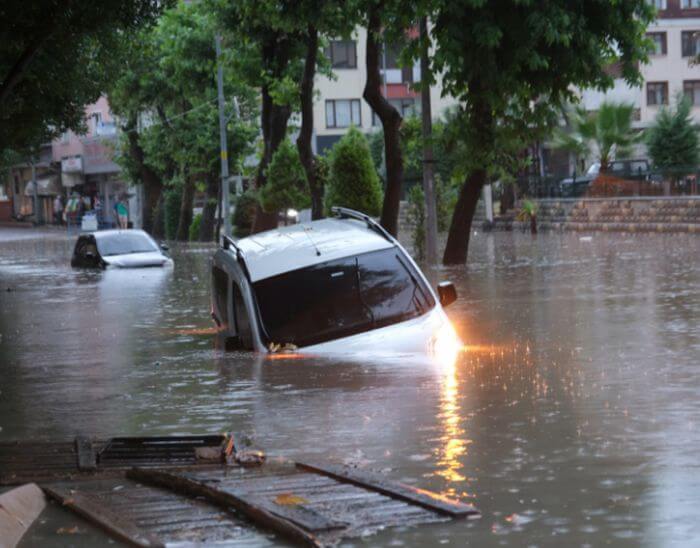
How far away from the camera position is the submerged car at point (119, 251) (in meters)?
37.6

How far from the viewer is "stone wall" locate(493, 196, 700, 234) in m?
44.8

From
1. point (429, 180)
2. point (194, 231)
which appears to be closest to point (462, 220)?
point (429, 180)

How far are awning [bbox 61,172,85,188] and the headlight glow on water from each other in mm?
85732

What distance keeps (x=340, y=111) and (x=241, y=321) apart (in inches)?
2565

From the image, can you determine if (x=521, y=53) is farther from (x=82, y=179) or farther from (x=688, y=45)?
(x=82, y=179)

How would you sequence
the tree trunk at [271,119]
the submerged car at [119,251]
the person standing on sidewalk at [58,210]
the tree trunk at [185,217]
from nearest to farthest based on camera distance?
the submerged car at [119,251]
the tree trunk at [271,119]
the tree trunk at [185,217]
the person standing on sidewalk at [58,210]

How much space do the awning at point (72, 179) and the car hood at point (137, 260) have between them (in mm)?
60258

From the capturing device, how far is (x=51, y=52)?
1709cm

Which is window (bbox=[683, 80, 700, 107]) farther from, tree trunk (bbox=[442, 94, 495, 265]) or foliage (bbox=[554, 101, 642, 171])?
tree trunk (bbox=[442, 94, 495, 265])

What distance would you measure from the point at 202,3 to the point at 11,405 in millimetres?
25922

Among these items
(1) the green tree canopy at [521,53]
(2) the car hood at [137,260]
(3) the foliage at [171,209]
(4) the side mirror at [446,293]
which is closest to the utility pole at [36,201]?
(3) the foliage at [171,209]

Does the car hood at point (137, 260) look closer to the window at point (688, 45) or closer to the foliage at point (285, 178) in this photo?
the foliage at point (285, 178)

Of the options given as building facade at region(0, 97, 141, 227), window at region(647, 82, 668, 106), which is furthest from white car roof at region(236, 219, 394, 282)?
building facade at region(0, 97, 141, 227)

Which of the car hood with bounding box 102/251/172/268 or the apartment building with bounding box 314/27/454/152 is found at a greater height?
the apartment building with bounding box 314/27/454/152
